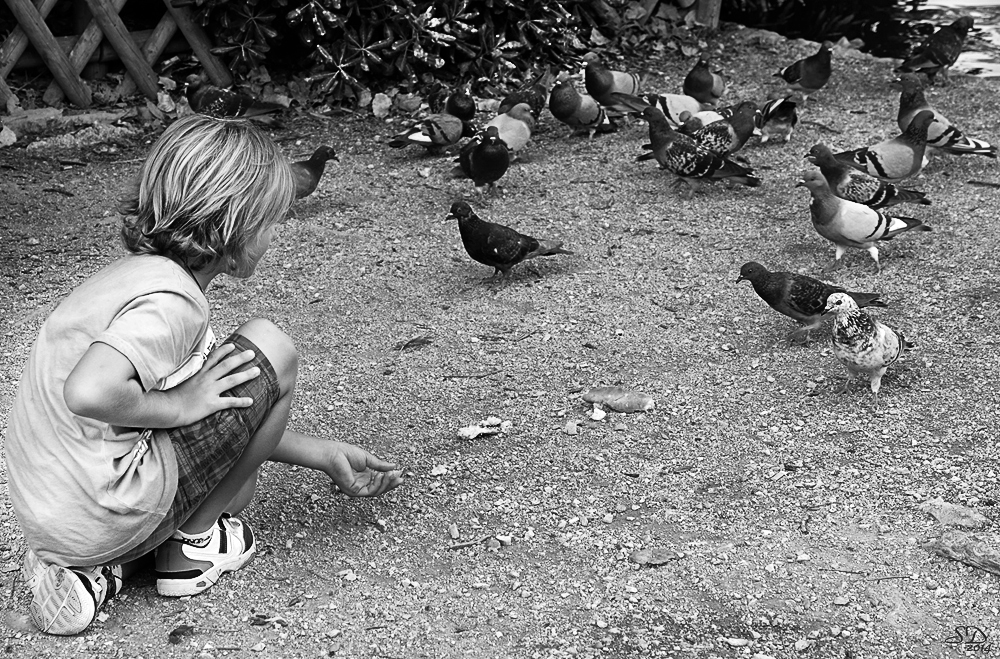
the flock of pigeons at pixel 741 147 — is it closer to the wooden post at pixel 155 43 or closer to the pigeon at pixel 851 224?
the pigeon at pixel 851 224

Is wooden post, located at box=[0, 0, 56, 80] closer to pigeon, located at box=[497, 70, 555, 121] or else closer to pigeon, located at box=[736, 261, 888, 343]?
pigeon, located at box=[497, 70, 555, 121]

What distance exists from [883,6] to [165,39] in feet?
25.5

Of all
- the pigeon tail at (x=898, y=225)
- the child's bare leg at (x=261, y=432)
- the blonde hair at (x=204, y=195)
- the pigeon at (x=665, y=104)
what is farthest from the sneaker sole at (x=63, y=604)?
the pigeon at (x=665, y=104)

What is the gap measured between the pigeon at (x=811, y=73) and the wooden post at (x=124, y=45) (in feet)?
16.7

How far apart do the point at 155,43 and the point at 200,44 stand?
1.14 feet

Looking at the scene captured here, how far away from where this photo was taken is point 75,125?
7.88m

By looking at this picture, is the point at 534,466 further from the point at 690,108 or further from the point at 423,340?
the point at 690,108

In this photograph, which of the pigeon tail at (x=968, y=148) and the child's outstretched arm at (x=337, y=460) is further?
the pigeon tail at (x=968, y=148)

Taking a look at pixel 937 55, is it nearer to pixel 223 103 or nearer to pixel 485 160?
pixel 485 160

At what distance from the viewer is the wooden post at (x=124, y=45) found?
7.93 m

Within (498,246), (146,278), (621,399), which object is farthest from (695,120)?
(146,278)

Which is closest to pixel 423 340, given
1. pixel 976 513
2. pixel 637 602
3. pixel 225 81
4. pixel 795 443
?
pixel 795 443

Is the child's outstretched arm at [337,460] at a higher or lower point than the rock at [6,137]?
higher

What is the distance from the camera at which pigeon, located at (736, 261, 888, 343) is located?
466 centimetres
